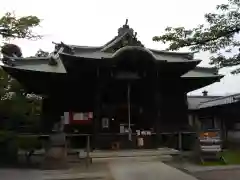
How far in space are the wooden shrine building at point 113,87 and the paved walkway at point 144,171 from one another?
3605 millimetres

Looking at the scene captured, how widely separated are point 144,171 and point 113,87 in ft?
25.6

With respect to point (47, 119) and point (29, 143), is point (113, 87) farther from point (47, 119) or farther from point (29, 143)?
point (29, 143)

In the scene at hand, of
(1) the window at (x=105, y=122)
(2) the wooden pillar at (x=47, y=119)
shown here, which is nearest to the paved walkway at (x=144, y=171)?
(1) the window at (x=105, y=122)

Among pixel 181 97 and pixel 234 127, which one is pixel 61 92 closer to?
pixel 181 97

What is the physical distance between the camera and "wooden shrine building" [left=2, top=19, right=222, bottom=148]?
1844cm

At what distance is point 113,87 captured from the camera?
2006cm

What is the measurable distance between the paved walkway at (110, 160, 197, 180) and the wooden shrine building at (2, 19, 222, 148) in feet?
11.8

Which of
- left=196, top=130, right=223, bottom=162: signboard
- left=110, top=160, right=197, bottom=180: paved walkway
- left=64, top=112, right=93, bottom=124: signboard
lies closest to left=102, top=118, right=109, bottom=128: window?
left=64, top=112, right=93, bottom=124: signboard

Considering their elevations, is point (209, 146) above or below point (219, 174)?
above

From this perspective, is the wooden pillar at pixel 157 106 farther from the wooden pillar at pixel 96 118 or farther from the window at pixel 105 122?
the wooden pillar at pixel 96 118

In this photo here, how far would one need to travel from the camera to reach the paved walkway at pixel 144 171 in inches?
466

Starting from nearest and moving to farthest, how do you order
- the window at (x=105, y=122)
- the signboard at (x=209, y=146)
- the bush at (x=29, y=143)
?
the signboard at (x=209, y=146)
the bush at (x=29, y=143)
the window at (x=105, y=122)

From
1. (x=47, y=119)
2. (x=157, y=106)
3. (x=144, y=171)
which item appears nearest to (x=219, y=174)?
(x=144, y=171)

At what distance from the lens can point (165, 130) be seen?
2141cm
